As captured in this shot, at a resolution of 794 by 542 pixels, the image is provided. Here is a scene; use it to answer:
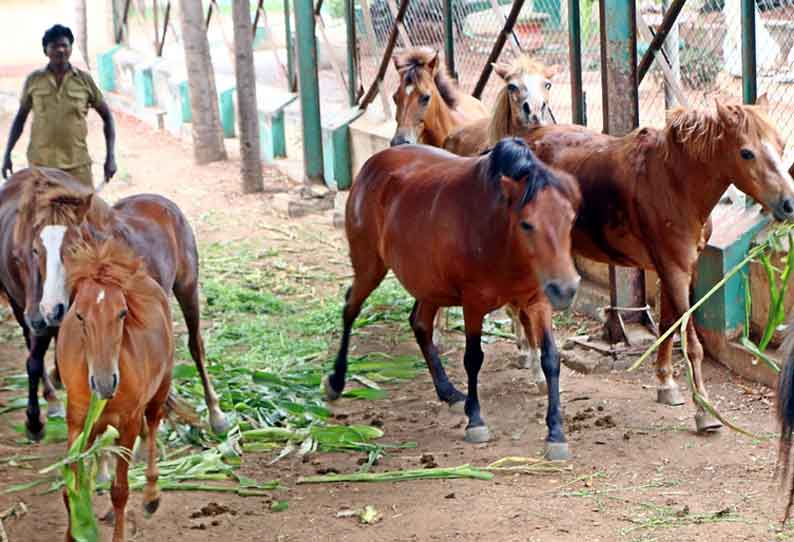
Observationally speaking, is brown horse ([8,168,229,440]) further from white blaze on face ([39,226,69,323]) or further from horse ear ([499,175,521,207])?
horse ear ([499,175,521,207])

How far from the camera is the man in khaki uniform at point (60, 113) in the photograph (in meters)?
9.80

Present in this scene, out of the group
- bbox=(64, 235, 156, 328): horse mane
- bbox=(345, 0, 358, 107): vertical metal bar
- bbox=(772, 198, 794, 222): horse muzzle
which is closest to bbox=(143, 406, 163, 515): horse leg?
bbox=(64, 235, 156, 328): horse mane

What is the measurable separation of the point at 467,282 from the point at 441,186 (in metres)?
0.66

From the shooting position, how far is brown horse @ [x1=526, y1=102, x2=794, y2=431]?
277 inches

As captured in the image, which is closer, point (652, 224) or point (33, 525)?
point (33, 525)

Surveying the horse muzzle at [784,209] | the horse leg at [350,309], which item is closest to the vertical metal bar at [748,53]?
the horse muzzle at [784,209]

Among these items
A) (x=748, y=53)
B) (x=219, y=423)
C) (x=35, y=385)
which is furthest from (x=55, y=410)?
(x=748, y=53)

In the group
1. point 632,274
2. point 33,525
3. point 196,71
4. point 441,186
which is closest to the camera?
point 33,525

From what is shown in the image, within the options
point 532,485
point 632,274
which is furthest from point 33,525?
point 632,274

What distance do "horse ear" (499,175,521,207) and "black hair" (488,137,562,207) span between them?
0.02 meters

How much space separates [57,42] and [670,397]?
17.6ft

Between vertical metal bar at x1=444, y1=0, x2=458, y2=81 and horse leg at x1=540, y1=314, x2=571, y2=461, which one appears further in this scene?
vertical metal bar at x1=444, y1=0, x2=458, y2=81

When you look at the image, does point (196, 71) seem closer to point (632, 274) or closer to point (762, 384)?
point (632, 274)

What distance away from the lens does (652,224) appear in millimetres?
7598
